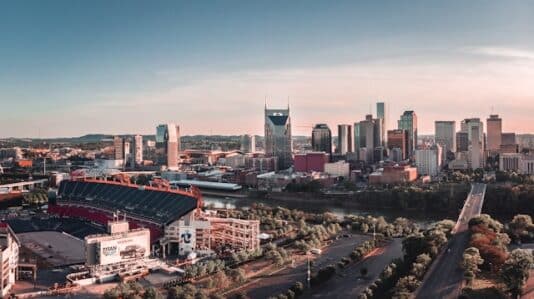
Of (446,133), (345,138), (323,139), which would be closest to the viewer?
(323,139)

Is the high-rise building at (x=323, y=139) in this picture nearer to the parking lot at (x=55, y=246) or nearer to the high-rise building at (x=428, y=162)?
the high-rise building at (x=428, y=162)

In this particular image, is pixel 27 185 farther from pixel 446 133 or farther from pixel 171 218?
pixel 446 133

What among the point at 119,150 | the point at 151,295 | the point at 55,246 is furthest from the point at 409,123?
the point at 151,295

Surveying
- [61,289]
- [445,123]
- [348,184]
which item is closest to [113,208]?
[61,289]

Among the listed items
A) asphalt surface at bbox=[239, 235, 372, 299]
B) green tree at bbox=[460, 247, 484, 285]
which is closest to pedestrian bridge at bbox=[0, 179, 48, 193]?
asphalt surface at bbox=[239, 235, 372, 299]

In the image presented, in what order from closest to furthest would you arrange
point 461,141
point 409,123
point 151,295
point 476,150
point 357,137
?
point 151,295
point 476,150
point 461,141
point 357,137
point 409,123

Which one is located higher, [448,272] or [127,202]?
[127,202]

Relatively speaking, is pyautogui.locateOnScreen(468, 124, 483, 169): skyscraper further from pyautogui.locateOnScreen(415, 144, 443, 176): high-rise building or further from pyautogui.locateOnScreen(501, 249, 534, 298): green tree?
pyautogui.locateOnScreen(501, 249, 534, 298): green tree
